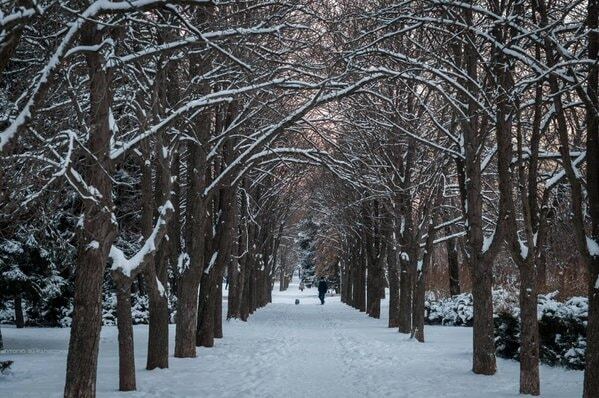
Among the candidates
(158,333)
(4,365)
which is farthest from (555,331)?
(4,365)

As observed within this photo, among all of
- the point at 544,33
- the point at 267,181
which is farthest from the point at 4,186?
the point at 267,181

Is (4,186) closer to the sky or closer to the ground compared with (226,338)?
closer to the sky

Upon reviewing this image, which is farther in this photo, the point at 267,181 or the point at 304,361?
the point at 267,181

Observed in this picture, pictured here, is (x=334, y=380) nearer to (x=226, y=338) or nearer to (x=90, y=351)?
(x=90, y=351)

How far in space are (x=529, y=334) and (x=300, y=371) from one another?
471cm

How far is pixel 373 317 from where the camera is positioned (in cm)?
3131

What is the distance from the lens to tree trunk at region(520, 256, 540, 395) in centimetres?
959

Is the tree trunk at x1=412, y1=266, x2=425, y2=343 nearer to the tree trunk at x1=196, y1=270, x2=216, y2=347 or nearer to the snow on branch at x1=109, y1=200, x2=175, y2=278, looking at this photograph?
the tree trunk at x1=196, y1=270, x2=216, y2=347

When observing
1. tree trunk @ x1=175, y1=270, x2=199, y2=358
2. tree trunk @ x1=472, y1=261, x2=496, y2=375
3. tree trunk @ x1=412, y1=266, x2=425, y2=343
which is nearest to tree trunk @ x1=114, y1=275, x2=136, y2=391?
tree trunk @ x1=175, y1=270, x2=199, y2=358

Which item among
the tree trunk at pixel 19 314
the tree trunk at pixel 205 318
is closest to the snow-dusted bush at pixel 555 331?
the tree trunk at pixel 205 318

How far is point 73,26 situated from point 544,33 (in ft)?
17.3

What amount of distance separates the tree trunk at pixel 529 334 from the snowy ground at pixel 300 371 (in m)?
0.45

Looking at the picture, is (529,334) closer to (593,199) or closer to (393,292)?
(593,199)

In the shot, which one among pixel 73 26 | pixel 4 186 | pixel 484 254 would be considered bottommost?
pixel 484 254
